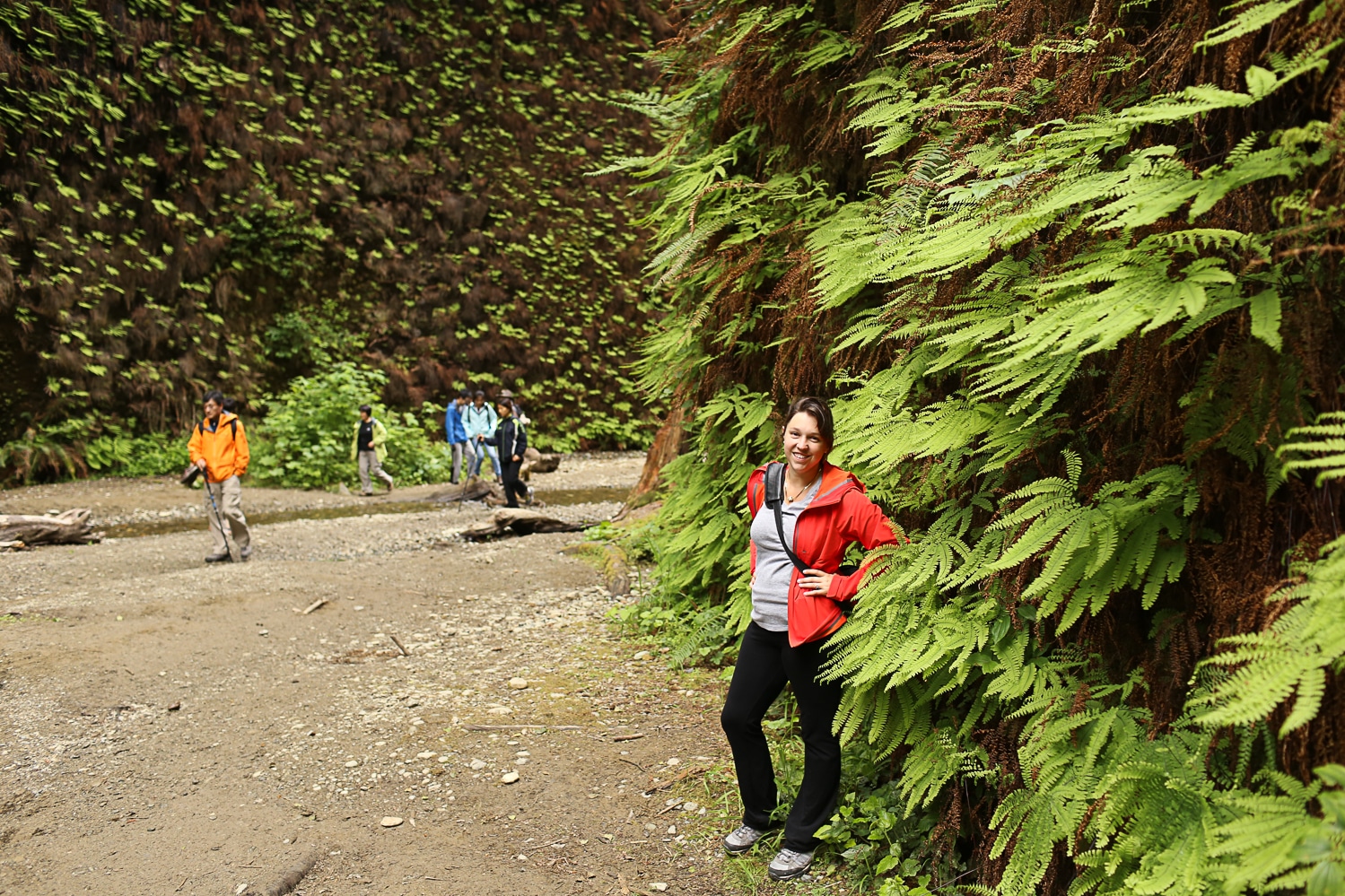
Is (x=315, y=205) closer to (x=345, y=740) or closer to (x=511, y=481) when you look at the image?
(x=511, y=481)

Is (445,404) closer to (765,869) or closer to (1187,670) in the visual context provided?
(765,869)

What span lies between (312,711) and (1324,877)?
560 centimetres

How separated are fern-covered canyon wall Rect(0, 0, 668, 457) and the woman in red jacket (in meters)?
17.7

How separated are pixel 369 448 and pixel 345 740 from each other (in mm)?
12179

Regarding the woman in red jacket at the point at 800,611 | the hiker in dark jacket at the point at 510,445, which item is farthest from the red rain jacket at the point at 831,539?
the hiker in dark jacket at the point at 510,445

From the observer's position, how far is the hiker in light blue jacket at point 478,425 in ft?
54.7

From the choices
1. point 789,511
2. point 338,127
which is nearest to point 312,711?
point 789,511

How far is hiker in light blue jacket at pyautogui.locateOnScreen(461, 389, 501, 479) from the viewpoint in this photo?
1669cm

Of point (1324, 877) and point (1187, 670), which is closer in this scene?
point (1324, 877)

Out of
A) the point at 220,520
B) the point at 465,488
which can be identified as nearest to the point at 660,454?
the point at 220,520

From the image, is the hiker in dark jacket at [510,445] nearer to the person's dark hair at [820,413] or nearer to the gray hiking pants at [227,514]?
the gray hiking pants at [227,514]

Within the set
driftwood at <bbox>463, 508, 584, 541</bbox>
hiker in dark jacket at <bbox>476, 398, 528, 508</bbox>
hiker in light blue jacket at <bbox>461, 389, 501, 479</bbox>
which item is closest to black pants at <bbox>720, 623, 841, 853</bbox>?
driftwood at <bbox>463, 508, 584, 541</bbox>

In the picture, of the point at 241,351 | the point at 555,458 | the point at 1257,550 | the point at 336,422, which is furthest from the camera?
the point at 555,458

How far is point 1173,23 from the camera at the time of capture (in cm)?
266
